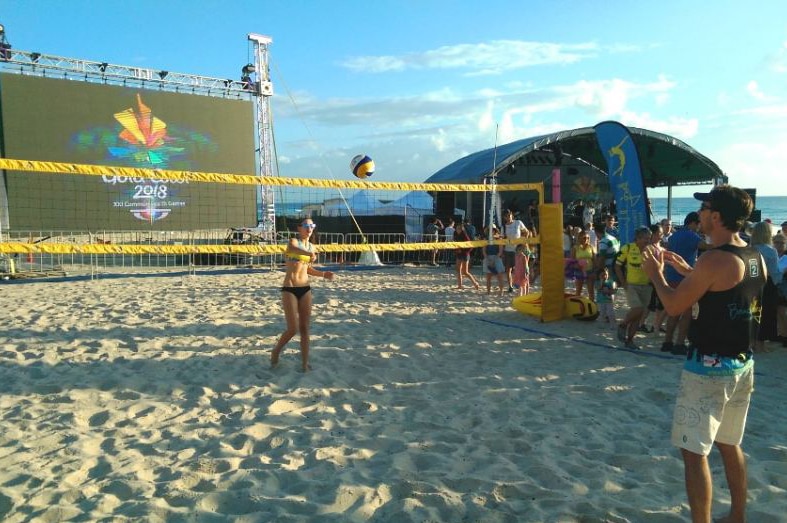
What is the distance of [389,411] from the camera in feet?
11.8

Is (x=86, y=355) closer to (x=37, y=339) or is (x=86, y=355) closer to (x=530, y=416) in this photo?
(x=37, y=339)

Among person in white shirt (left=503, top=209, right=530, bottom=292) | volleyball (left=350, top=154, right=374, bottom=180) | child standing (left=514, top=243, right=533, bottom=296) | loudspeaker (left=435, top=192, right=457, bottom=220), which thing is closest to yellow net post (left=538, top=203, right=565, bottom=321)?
person in white shirt (left=503, top=209, right=530, bottom=292)

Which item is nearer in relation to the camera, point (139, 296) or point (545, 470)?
point (545, 470)

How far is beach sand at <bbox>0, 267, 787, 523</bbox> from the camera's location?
2.40 m

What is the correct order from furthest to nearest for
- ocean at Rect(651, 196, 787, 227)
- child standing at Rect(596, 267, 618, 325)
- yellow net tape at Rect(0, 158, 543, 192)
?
ocean at Rect(651, 196, 787, 227)
child standing at Rect(596, 267, 618, 325)
yellow net tape at Rect(0, 158, 543, 192)

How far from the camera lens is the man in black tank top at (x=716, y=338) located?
196 centimetres

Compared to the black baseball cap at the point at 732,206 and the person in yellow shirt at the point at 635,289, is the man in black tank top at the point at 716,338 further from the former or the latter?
the person in yellow shirt at the point at 635,289

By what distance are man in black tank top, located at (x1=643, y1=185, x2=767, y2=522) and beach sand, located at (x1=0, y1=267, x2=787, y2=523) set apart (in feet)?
1.67

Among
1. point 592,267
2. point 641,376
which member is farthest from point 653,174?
point 641,376

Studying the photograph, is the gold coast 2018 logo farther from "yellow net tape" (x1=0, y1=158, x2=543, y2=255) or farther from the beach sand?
"yellow net tape" (x1=0, y1=158, x2=543, y2=255)

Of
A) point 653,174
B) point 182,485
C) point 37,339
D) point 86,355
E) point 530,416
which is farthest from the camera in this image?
point 653,174

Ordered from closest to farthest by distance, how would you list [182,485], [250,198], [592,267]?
[182,485] → [592,267] → [250,198]

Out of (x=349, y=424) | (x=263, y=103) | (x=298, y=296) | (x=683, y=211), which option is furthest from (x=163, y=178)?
(x=683, y=211)

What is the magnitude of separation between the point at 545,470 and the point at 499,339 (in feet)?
10.1
